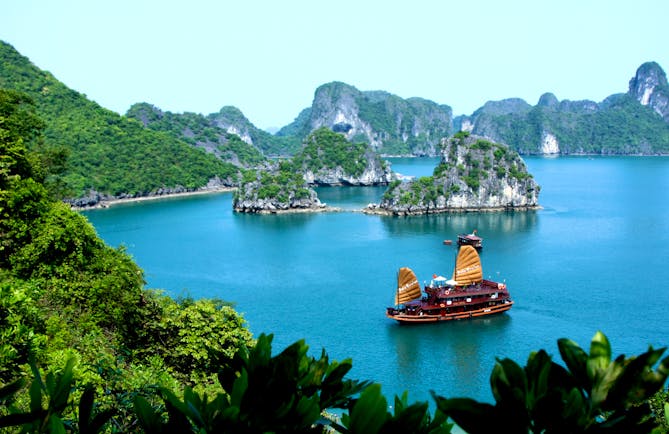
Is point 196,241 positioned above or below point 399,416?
below

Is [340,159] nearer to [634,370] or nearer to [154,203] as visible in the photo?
[154,203]

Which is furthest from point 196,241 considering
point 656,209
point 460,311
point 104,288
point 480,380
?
point 656,209

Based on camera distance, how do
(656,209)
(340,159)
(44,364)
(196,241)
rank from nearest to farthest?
(44,364) < (196,241) < (656,209) < (340,159)

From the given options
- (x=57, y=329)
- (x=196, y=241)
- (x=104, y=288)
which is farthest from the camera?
(x=196, y=241)

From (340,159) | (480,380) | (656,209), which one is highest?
(340,159)

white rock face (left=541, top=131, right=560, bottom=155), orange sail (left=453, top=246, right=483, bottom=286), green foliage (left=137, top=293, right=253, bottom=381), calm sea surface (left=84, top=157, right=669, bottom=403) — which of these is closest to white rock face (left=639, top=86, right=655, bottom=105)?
white rock face (left=541, top=131, right=560, bottom=155)

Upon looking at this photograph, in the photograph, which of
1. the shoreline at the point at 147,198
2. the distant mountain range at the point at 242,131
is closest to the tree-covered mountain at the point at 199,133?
the distant mountain range at the point at 242,131

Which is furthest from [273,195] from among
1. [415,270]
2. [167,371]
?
[167,371]
